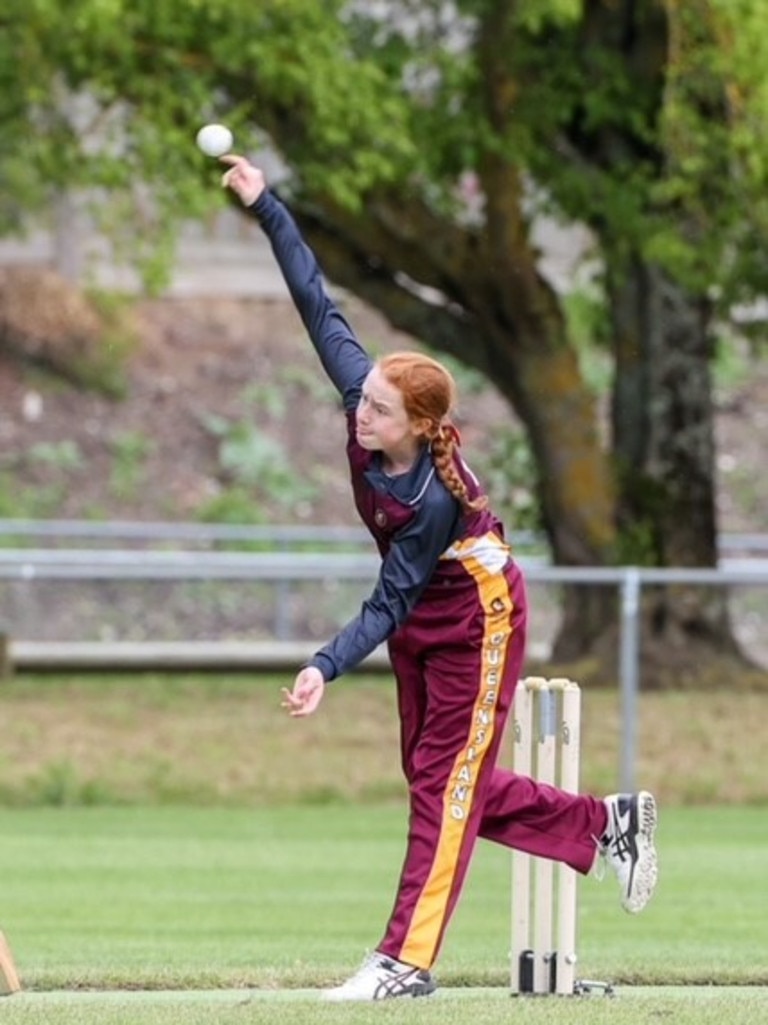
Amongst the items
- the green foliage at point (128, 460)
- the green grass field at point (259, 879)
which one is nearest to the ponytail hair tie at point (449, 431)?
the green grass field at point (259, 879)

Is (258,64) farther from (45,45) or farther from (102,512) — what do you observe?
(102,512)

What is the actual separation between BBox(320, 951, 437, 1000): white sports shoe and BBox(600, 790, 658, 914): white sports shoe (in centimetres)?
69

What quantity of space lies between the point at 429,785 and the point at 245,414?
1081 inches

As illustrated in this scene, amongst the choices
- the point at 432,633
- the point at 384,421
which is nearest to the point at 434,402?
the point at 384,421

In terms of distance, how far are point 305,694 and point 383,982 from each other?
103 cm

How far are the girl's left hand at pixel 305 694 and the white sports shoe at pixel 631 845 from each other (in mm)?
1237

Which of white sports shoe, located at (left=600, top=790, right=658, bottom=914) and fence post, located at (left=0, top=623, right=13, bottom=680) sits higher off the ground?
fence post, located at (left=0, top=623, right=13, bottom=680)

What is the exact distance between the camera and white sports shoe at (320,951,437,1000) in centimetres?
865

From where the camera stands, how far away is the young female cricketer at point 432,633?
28.0ft

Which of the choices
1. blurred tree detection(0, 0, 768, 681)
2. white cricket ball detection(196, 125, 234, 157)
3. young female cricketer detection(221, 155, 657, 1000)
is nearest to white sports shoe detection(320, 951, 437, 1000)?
young female cricketer detection(221, 155, 657, 1000)

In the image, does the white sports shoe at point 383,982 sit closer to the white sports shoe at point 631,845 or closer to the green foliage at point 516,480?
the white sports shoe at point 631,845

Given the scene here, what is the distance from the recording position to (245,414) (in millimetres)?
36062

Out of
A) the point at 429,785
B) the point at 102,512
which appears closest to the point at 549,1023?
the point at 429,785

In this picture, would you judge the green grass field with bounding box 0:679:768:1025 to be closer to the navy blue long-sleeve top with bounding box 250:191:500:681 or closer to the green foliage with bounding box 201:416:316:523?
the navy blue long-sleeve top with bounding box 250:191:500:681
